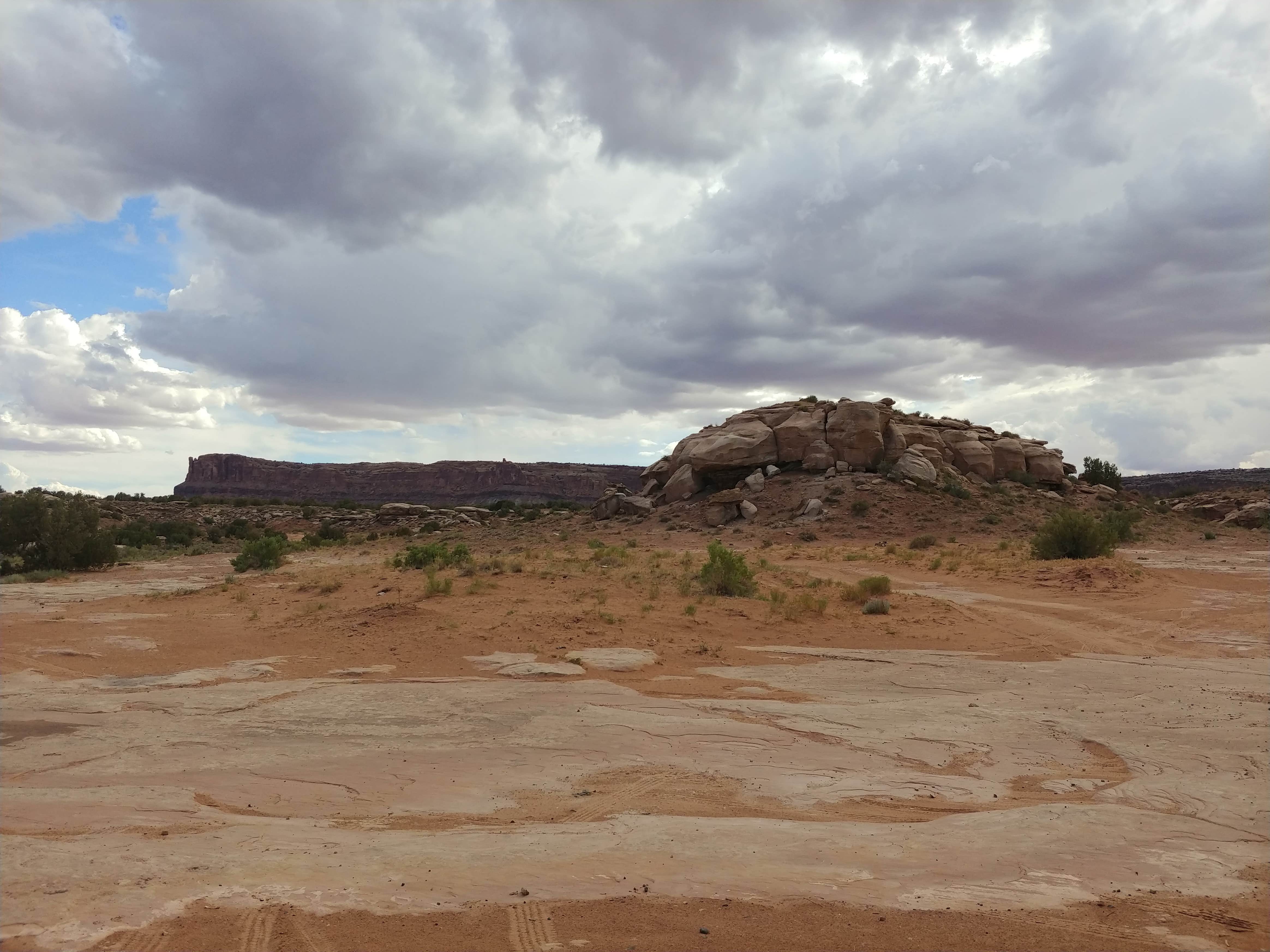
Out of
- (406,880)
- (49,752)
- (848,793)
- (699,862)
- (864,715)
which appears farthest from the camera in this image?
(864,715)

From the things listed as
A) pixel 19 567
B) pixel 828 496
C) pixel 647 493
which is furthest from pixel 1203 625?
pixel 647 493

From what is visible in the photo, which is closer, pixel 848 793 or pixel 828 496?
pixel 848 793

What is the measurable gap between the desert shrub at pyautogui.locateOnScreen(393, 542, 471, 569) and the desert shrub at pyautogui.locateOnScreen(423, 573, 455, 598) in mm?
4459

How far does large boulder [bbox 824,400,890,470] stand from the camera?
44.6 metres

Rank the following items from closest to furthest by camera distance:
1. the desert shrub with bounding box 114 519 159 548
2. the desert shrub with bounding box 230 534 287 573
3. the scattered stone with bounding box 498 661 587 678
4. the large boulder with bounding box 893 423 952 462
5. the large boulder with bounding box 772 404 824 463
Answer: the scattered stone with bounding box 498 661 587 678, the desert shrub with bounding box 230 534 287 573, the desert shrub with bounding box 114 519 159 548, the large boulder with bounding box 772 404 824 463, the large boulder with bounding box 893 423 952 462

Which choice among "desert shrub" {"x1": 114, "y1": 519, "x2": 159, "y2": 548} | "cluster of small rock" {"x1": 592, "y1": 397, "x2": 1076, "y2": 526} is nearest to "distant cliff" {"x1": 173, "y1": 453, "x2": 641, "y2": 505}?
"cluster of small rock" {"x1": 592, "y1": 397, "x2": 1076, "y2": 526}

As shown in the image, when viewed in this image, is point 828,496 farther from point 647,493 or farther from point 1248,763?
point 1248,763

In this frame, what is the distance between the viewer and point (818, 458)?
44.6m

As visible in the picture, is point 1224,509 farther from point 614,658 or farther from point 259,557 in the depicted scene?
point 259,557

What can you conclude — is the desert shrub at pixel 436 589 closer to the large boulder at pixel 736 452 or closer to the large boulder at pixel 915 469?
the large boulder at pixel 736 452

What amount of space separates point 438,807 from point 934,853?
3622 mm

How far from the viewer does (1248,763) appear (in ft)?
23.4

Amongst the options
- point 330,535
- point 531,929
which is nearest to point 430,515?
point 330,535

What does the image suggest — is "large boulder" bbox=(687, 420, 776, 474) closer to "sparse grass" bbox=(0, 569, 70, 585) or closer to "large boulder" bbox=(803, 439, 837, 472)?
"large boulder" bbox=(803, 439, 837, 472)
